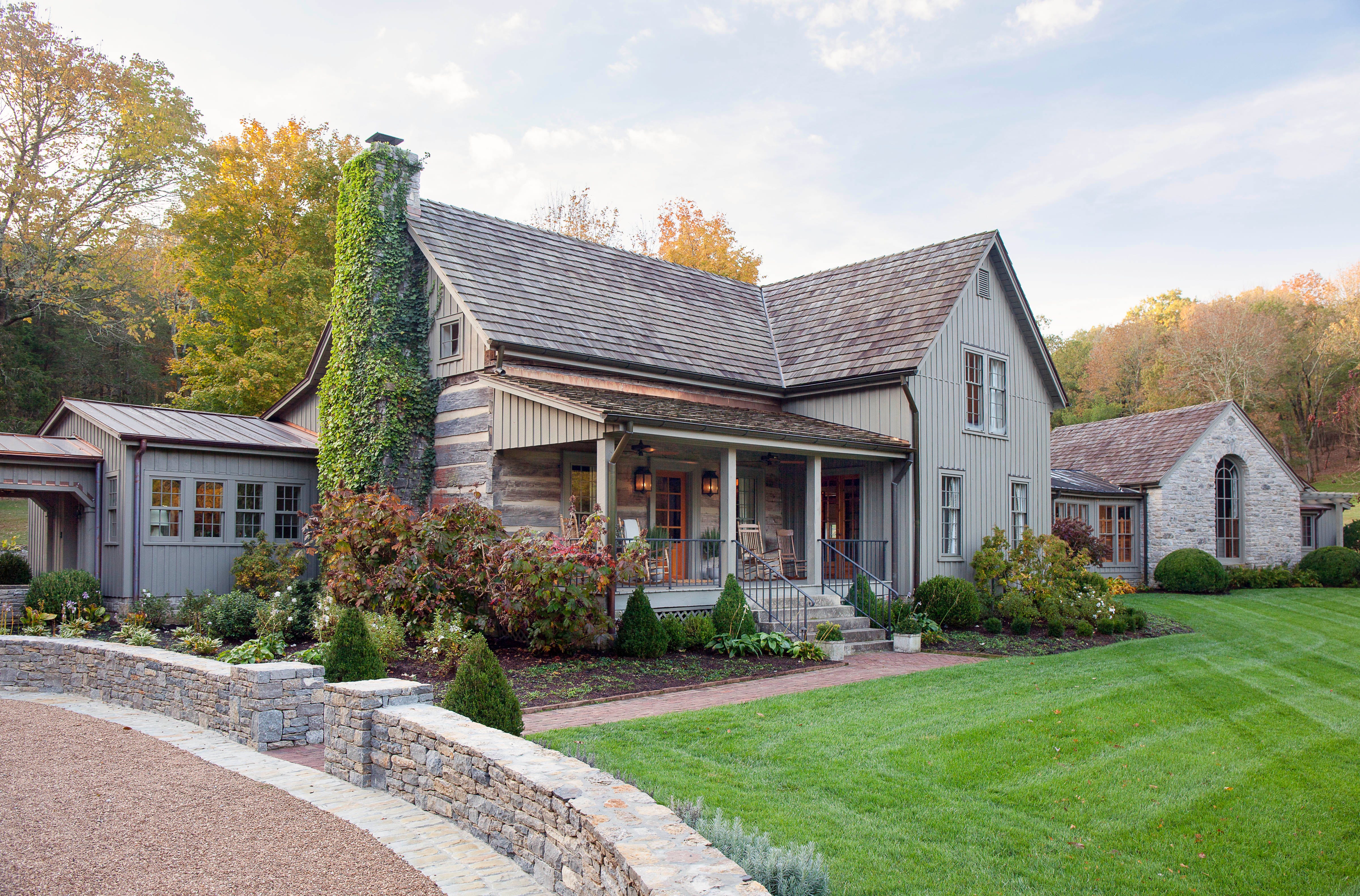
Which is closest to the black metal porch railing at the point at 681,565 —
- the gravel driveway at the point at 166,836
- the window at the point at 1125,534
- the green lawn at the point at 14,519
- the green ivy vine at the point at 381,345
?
the green ivy vine at the point at 381,345

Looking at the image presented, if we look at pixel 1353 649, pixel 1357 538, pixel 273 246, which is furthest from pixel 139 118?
pixel 1357 538

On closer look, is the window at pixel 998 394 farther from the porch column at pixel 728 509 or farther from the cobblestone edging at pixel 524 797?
the cobblestone edging at pixel 524 797

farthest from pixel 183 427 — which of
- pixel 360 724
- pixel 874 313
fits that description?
pixel 874 313

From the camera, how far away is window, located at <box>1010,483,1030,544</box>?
1833 cm

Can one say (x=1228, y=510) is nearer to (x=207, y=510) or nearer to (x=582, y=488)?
(x=582, y=488)

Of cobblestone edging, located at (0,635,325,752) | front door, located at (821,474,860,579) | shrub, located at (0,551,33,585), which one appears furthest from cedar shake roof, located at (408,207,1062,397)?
shrub, located at (0,551,33,585)

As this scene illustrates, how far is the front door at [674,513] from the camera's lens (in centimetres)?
1557

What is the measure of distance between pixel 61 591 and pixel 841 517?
43.0 ft

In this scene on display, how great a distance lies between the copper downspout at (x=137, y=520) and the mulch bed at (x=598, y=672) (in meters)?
6.34

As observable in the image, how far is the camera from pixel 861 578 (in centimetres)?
1455

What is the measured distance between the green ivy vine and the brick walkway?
6.98 meters

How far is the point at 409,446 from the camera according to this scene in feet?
48.3

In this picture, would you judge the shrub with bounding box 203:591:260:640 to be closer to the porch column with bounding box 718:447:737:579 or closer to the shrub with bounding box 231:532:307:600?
the shrub with bounding box 231:532:307:600

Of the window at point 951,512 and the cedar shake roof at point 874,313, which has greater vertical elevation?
the cedar shake roof at point 874,313
